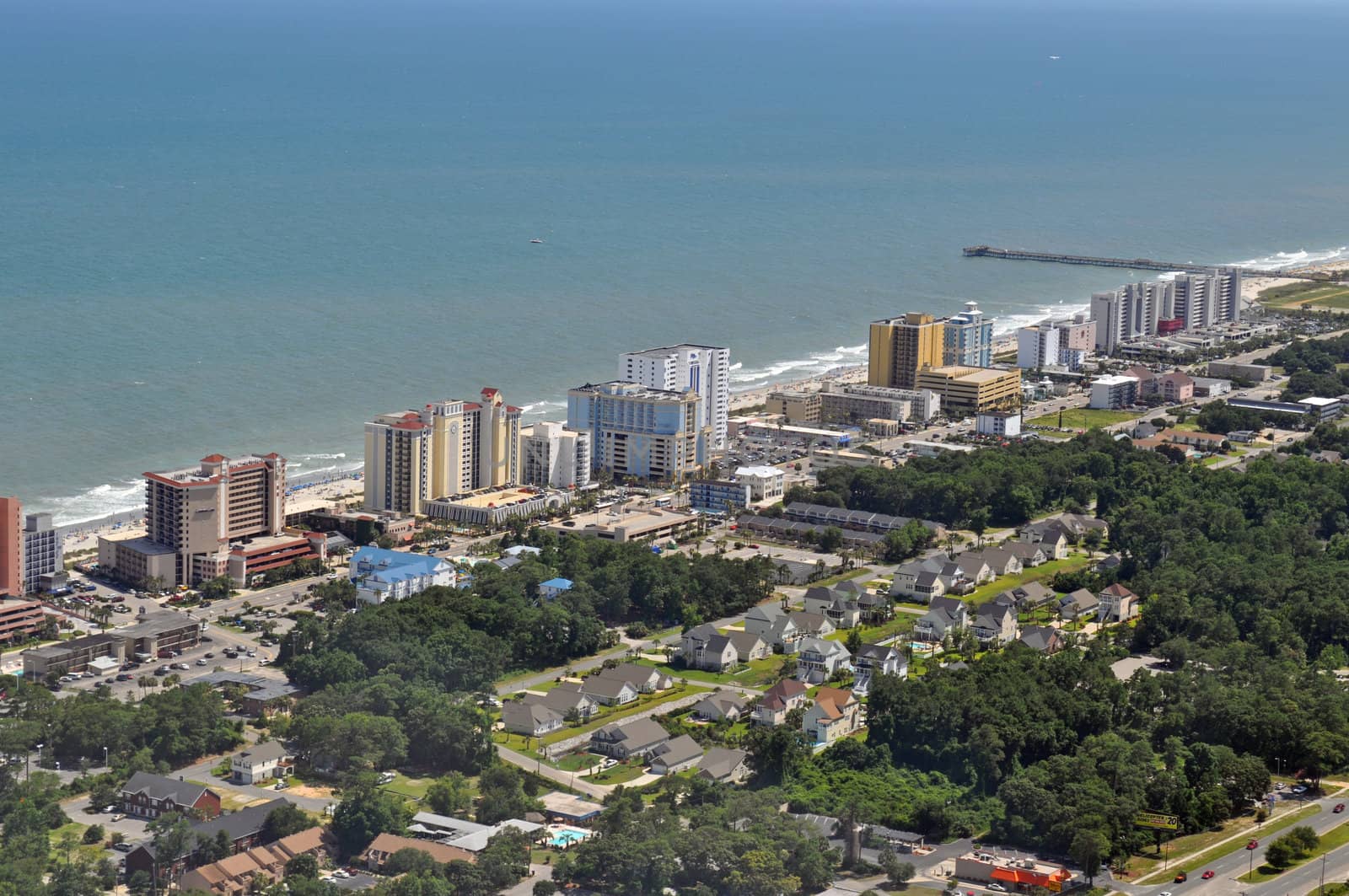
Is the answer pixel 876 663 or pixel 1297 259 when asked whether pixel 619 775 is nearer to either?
pixel 876 663

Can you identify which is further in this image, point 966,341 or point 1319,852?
point 966,341

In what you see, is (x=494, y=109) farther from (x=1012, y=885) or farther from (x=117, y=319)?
(x=1012, y=885)

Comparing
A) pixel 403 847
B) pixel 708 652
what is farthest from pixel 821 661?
pixel 403 847

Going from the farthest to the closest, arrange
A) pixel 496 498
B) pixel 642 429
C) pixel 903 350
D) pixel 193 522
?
pixel 903 350 → pixel 642 429 → pixel 496 498 → pixel 193 522

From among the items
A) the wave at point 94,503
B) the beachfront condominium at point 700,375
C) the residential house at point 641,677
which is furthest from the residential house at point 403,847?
the beachfront condominium at point 700,375

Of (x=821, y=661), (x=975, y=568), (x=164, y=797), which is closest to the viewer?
(x=164, y=797)

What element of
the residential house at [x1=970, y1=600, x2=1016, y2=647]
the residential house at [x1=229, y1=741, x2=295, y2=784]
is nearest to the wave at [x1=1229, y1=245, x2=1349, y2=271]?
the residential house at [x1=970, y1=600, x2=1016, y2=647]

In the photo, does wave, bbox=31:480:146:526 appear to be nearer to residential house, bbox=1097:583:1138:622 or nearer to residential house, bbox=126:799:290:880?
residential house, bbox=126:799:290:880

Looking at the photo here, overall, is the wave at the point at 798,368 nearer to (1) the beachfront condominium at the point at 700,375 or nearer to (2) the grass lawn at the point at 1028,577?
(1) the beachfront condominium at the point at 700,375

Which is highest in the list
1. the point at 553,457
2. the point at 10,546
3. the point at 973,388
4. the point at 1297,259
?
the point at 1297,259
